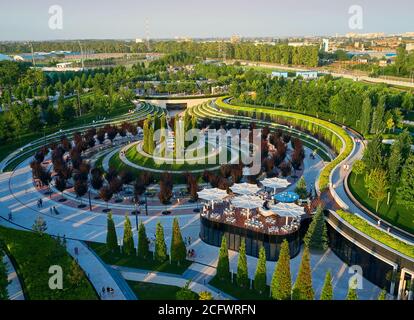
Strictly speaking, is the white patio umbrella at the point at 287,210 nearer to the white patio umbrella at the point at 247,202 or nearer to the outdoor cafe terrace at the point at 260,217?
the outdoor cafe terrace at the point at 260,217

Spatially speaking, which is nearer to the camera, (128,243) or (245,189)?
(128,243)

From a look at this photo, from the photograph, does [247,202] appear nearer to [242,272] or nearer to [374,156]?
[242,272]

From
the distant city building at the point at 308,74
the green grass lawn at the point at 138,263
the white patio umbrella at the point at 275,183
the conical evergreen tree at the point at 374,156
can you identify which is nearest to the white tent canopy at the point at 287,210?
the white patio umbrella at the point at 275,183

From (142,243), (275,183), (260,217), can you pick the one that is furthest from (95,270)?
(275,183)

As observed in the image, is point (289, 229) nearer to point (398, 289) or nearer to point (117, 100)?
point (398, 289)

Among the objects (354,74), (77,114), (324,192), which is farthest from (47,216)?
(354,74)
